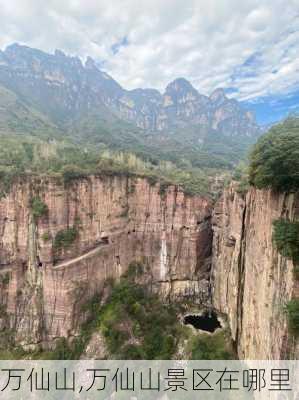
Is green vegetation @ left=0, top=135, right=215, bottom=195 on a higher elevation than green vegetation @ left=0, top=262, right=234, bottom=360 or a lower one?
higher

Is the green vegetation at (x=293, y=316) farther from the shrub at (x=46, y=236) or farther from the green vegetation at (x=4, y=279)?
the green vegetation at (x=4, y=279)

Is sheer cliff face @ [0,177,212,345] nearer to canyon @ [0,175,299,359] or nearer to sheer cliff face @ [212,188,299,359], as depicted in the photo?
canyon @ [0,175,299,359]

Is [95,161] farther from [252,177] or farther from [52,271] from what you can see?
[252,177]

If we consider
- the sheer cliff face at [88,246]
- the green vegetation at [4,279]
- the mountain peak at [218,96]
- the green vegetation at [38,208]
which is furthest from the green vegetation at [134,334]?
the mountain peak at [218,96]

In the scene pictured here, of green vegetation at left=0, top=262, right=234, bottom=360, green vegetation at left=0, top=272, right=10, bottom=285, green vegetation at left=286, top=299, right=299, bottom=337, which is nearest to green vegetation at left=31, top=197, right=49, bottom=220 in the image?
green vegetation at left=0, top=272, right=10, bottom=285

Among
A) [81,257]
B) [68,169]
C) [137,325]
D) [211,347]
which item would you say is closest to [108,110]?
[68,169]

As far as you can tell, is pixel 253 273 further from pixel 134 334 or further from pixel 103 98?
pixel 103 98
